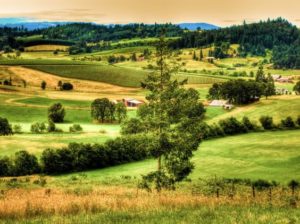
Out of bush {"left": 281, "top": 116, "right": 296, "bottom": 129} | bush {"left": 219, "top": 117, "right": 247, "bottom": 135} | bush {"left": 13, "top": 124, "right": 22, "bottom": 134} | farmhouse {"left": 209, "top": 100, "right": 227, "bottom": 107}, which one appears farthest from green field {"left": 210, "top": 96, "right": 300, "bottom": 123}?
bush {"left": 13, "top": 124, "right": 22, "bottom": 134}

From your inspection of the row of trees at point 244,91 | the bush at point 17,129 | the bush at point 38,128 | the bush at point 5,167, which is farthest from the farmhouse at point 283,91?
the bush at point 5,167

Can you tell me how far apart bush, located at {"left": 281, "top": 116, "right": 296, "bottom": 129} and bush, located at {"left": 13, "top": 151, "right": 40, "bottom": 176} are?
197 ft

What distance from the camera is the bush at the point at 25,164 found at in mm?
67875

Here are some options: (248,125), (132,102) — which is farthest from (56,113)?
(248,125)

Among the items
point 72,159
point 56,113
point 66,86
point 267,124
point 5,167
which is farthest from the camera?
point 66,86

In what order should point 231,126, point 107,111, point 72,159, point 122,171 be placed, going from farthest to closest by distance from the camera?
1. point 107,111
2. point 231,126
3. point 72,159
4. point 122,171

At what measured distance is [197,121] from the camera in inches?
1136

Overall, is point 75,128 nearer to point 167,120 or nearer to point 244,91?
point 244,91

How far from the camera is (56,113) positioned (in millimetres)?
119375

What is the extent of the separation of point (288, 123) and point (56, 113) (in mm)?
60478

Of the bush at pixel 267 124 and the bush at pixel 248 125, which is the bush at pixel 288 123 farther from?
the bush at pixel 248 125

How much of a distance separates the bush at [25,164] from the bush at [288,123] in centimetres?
6010

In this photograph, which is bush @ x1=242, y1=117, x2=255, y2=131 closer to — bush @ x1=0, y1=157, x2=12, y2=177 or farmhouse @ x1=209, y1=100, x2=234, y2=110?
farmhouse @ x1=209, y1=100, x2=234, y2=110

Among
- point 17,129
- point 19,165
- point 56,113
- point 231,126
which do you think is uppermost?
point 231,126
